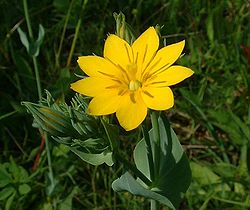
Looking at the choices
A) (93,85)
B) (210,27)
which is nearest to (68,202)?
(93,85)

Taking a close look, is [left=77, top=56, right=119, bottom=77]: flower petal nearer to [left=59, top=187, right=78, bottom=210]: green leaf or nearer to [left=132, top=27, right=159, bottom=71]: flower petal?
[left=132, top=27, right=159, bottom=71]: flower petal

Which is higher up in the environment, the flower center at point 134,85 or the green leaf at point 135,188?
the flower center at point 134,85

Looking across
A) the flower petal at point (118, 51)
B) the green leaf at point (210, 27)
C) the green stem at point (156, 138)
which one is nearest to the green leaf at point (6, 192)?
the green stem at point (156, 138)

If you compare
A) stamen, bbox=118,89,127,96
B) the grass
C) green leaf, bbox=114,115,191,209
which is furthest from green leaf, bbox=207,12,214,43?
stamen, bbox=118,89,127,96

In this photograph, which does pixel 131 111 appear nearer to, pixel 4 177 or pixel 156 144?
pixel 156 144

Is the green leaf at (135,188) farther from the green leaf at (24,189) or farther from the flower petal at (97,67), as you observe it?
the green leaf at (24,189)

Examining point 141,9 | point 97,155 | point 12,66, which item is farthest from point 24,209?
point 141,9

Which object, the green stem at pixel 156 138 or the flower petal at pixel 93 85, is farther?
the green stem at pixel 156 138
